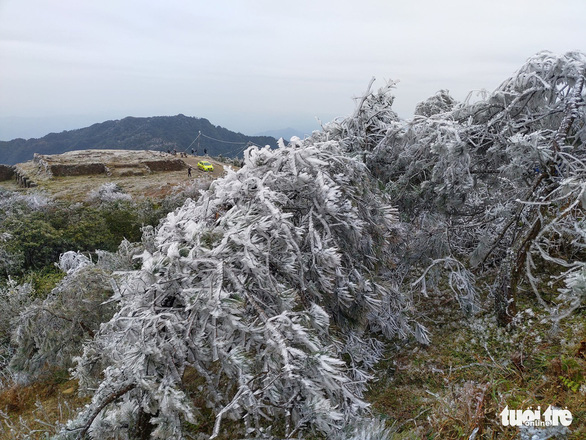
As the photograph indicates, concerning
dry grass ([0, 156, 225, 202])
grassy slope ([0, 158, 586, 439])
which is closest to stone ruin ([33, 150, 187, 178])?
dry grass ([0, 156, 225, 202])

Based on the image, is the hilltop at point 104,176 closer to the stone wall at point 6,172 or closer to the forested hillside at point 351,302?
the stone wall at point 6,172

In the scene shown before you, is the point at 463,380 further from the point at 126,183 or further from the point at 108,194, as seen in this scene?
the point at 126,183

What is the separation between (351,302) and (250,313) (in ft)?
4.45

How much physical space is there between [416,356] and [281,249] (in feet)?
8.23

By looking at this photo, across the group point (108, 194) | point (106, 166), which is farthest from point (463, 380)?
point (106, 166)

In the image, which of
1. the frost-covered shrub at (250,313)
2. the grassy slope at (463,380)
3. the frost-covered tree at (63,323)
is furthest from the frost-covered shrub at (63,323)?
the frost-covered shrub at (250,313)

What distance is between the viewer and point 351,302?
3.92 m

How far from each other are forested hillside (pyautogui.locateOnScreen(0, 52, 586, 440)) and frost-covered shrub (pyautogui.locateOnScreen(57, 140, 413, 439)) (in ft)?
0.06

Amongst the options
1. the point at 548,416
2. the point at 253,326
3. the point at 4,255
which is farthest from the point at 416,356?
the point at 4,255

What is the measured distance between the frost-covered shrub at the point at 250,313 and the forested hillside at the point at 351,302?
0.02m

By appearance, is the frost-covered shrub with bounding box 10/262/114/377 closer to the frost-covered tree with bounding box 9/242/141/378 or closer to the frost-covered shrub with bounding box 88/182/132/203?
the frost-covered tree with bounding box 9/242/141/378

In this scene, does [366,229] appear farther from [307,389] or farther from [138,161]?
[138,161]

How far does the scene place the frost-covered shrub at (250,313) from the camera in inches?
97.3

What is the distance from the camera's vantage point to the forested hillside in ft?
8.57
